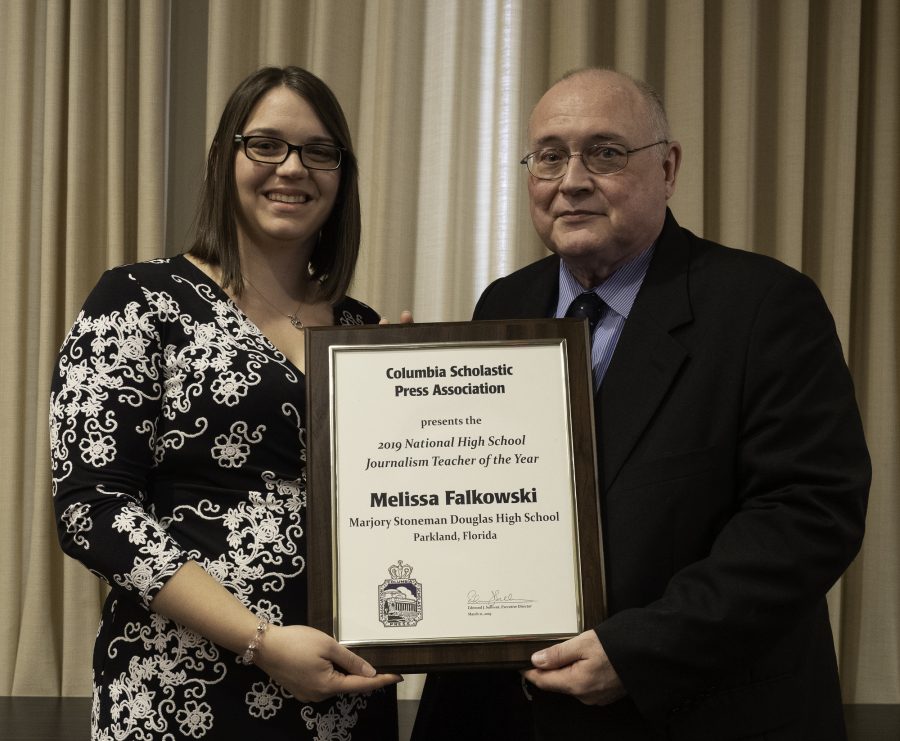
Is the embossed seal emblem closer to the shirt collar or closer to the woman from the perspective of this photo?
the woman

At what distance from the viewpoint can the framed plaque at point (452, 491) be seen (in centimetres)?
162

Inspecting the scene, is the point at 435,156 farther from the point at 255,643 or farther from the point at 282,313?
the point at 255,643

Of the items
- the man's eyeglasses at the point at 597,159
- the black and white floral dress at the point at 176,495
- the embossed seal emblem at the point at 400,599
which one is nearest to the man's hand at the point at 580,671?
the embossed seal emblem at the point at 400,599

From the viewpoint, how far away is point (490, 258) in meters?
3.41

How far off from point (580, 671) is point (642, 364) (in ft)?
1.78

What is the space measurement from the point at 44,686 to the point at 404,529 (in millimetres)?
2059

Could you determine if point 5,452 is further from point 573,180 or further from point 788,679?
point 788,679

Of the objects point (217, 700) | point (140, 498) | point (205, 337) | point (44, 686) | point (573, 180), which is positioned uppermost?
point (573, 180)

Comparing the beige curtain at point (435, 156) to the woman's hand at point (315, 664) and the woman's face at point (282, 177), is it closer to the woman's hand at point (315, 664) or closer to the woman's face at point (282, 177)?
the woman's face at point (282, 177)

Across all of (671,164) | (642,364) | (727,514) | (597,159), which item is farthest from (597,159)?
(727,514)

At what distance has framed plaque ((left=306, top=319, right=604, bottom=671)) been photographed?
5.31 feet

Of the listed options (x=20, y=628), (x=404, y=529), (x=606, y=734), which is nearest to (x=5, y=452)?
(x=20, y=628)
